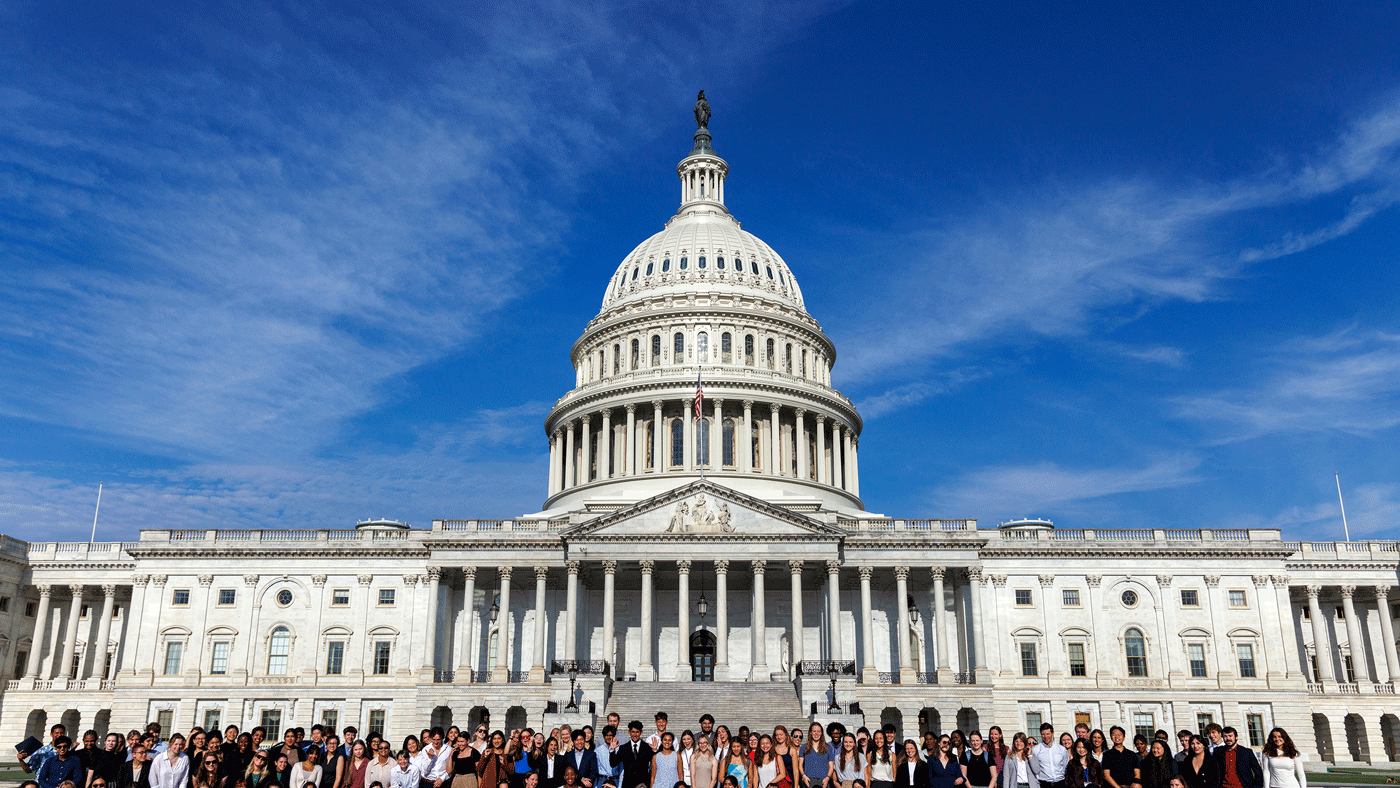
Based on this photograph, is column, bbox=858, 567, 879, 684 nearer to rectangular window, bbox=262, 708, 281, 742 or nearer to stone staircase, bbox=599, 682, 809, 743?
stone staircase, bbox=599, 682, 809, 743

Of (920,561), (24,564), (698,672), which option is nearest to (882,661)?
(920,561)

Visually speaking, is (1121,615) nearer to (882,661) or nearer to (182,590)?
(882,661)

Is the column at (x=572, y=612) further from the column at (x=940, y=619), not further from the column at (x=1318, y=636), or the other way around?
the column at (x=1318, y=636)

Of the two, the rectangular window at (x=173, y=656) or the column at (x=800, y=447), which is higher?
the column at (x=800, y=447)

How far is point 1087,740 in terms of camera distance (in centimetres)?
1841

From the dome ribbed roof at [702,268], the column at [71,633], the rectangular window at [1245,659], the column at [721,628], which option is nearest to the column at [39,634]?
the column at [71,633]

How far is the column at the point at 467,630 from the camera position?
5766 centimetres

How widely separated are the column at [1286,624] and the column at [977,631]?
16983mm

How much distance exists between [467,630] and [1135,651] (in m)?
37.5

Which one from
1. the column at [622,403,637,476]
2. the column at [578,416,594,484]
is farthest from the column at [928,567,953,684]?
the column at [578,416,594,484]

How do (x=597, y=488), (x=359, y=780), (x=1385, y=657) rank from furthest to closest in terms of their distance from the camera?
(x=597, y=488), (x=1385, y=657), (x=359, y=780)

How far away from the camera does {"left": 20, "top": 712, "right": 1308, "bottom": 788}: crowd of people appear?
16938mm

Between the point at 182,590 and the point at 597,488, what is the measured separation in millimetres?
26638

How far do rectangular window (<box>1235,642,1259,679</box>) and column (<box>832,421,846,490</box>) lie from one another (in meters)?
28.3
